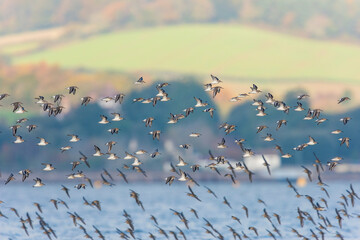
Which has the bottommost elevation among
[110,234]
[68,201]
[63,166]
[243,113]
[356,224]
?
[110,234]

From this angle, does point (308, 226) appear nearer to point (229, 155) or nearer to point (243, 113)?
point (229, 155)

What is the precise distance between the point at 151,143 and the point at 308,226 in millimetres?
106762

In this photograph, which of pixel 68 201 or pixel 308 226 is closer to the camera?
pixel 308 226

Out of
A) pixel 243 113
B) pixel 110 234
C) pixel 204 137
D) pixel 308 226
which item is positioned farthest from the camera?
pixel 243 113

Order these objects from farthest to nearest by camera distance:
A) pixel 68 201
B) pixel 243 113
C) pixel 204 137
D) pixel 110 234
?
pixel 243 113 → pixel 204 137 → pixel 68 201 → pixel 110 234

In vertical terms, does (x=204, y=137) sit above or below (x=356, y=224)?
above

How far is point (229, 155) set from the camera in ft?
598

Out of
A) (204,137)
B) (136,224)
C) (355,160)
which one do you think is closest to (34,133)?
(204,137)

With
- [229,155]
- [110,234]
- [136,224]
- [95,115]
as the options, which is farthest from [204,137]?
[110,234]

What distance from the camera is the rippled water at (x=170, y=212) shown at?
259ft

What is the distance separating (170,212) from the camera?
348 feet

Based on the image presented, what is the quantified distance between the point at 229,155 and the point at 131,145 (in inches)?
682

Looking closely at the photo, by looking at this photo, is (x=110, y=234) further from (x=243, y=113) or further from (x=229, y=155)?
(x=243, y=113)

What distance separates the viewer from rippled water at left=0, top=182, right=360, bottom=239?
78938 mm
